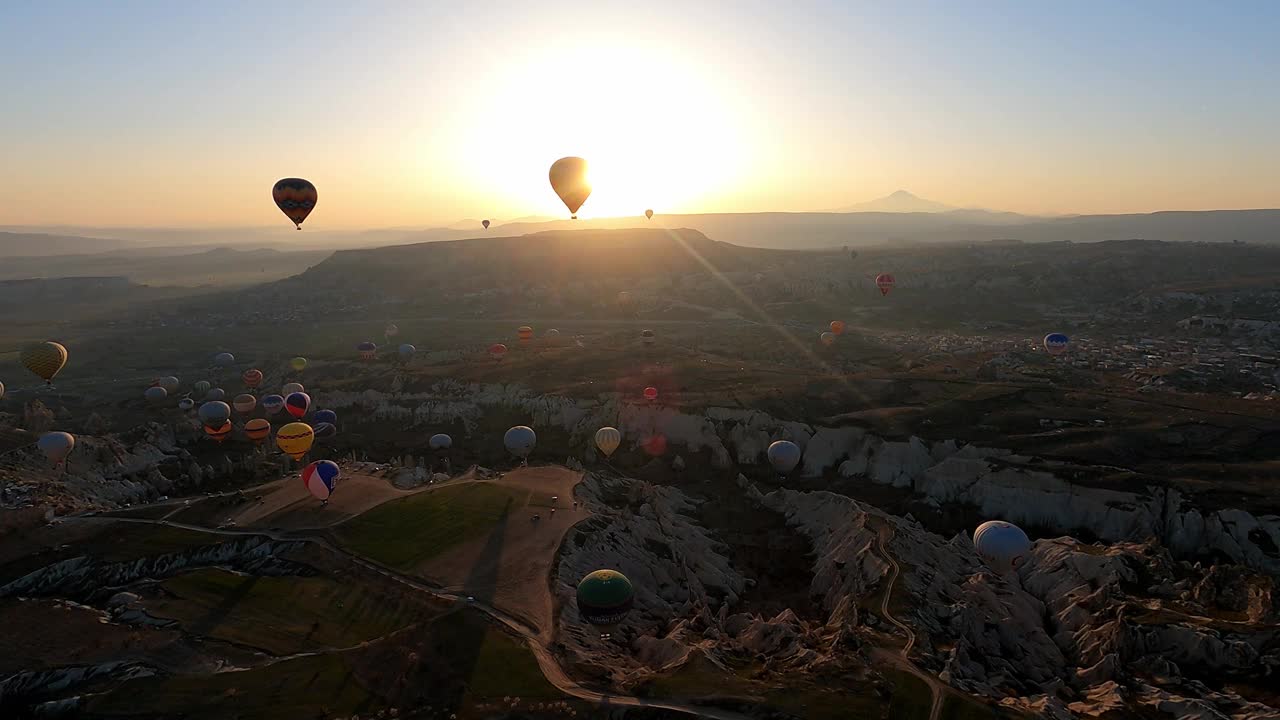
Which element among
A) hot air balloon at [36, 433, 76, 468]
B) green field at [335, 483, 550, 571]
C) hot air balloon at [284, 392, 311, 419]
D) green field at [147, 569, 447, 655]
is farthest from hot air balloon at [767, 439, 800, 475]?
hot air balloon at [36, 433, 76, 468]

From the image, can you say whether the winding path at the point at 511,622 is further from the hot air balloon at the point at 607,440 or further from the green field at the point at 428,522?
the hot air balloon at the point at 607,440

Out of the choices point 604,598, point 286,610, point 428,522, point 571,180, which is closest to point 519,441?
point 428,522

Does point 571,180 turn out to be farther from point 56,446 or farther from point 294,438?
point 56,446

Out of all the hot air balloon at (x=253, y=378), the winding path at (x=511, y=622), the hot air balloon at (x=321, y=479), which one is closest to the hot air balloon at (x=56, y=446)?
the winding path at (x=511, y=622)

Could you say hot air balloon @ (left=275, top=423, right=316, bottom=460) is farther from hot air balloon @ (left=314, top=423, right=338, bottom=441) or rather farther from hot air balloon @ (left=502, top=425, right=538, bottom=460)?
hot air balloon @ (left=314, top=423, right=338, bottom=441)

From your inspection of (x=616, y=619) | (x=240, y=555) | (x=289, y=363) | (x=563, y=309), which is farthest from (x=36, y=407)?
(x=563, y=309)

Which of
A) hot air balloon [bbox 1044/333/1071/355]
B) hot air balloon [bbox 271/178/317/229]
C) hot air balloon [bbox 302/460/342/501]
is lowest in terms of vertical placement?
hot air balloon [bbox 302/460/342/501]

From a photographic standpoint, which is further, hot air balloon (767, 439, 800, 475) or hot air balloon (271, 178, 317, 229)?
hot air balloon (271, 178, 317, 229)
